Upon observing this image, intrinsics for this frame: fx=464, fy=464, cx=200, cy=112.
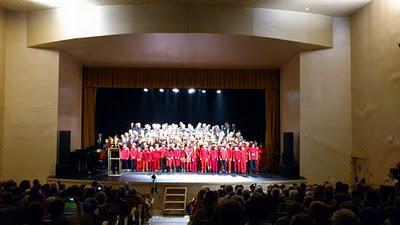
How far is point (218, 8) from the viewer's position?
1237cm

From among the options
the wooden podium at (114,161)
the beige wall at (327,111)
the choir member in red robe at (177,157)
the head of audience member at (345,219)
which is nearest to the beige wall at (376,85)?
the beige wall at (327,111)

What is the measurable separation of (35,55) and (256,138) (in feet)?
29.2

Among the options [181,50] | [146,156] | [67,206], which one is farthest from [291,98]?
[67,206]

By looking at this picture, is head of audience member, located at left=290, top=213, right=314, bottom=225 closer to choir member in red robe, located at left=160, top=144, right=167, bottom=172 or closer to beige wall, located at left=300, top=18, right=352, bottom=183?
beige wall, located at left=300, top=18, right=352, bottom=183

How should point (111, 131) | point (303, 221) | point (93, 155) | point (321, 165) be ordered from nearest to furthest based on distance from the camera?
point (303, 221) < point (321, 165) < point (93, 155) < point (111, 131)

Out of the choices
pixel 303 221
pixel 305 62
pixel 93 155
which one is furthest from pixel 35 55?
pixel 303 221

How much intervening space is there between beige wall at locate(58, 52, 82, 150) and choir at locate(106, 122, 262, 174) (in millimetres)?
1552

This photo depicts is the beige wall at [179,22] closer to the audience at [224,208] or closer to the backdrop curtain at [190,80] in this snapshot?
the backdrop curtain at [190,80]

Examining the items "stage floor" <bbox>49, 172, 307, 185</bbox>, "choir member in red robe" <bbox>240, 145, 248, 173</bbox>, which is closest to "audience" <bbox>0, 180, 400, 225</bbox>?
"stage floor" <bbox>49, 172, 307, 185</bbox>

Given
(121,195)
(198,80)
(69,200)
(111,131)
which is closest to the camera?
(69,200)

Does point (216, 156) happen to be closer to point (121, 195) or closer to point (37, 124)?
point (37, 124)

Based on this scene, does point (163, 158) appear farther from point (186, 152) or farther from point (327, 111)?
point (327, 111)

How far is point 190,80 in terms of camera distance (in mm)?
17297

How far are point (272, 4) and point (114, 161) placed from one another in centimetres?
721
